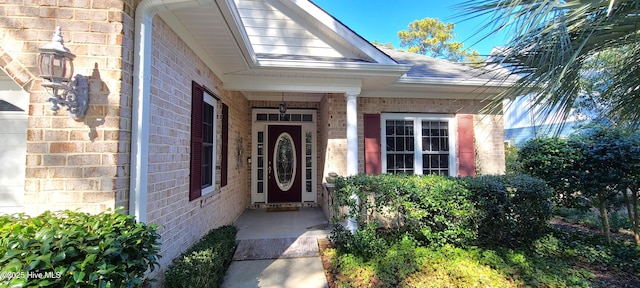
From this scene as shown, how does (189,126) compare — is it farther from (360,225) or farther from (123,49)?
(360,225)

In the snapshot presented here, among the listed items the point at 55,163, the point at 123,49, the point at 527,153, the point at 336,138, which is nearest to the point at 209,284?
the point at 55,163

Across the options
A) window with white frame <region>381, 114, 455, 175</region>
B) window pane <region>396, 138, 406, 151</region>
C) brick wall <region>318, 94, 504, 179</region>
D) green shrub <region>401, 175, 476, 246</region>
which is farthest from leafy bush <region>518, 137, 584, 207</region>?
window pane <region>396, 138, 406, 151</region>

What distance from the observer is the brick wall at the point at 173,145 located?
2561 mm

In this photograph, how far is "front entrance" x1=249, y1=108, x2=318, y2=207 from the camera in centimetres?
724

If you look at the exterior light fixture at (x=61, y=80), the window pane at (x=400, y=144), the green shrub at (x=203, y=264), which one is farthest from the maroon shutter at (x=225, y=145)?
the window pane at (x=400, y=144)

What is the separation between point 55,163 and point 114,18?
1.21 metres

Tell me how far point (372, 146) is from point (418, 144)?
1068 millimetres

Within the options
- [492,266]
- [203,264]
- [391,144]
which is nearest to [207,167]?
[203,264]

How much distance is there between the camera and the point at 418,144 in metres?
6.02

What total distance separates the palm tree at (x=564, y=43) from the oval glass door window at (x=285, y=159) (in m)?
5.55

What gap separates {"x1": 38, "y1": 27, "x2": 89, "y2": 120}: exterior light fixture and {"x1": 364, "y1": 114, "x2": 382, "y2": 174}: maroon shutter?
4.78m

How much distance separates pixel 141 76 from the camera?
2.26 m

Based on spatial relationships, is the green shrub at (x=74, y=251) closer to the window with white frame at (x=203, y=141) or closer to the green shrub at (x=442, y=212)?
the window with white frame at (x=203, y=141)

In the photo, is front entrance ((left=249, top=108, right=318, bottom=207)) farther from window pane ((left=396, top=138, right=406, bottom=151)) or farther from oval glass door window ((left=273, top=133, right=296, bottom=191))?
window pane ((left=396, top=138, right=406, bottom=151))
